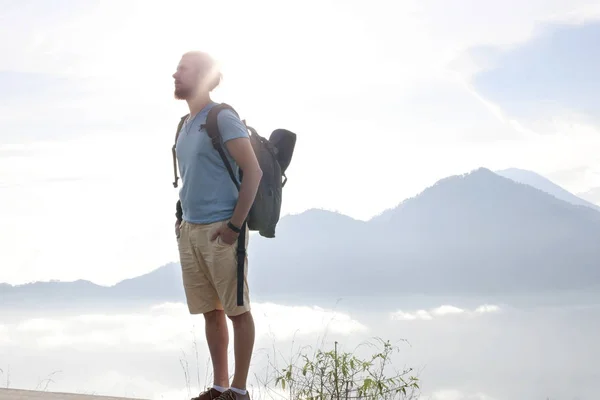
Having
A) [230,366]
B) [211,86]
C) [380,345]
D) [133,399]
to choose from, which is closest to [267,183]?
[211,86]

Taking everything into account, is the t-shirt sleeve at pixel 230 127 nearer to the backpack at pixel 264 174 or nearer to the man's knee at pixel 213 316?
Result: the backpack at pixel 264 174

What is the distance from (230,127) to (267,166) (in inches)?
11.4

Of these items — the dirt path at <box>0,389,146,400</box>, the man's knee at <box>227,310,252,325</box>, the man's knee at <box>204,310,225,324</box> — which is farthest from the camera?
the dirt path at <box>0,389,146,400</box>

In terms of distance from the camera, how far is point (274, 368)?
454 cm

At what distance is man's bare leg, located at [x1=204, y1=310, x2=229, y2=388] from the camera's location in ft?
11.7

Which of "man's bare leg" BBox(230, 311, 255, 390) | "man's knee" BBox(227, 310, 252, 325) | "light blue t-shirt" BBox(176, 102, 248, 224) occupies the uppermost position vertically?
"light blue t-shirt" BBox(176, 102, 248, 224)

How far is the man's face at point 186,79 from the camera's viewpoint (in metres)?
3.43

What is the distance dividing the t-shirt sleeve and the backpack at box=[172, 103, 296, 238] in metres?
0.03

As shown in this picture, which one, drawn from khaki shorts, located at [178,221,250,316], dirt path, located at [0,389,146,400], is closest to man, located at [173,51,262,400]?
khaki shorts, located at [178,221,250,316]

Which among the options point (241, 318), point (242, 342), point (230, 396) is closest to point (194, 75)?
point (241, 318)

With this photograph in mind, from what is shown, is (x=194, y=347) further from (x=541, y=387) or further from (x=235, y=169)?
(x=541, y=387)

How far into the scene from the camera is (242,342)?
3.38 metres

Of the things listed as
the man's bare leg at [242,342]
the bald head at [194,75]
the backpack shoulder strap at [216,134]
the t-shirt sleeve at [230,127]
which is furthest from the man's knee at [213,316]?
the bald head at [194,75]

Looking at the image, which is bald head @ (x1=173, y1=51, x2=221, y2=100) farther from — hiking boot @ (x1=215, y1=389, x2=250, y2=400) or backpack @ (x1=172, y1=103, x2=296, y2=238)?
hiking boot @ (x1=215, y1=389, x2=250, y2=400)
